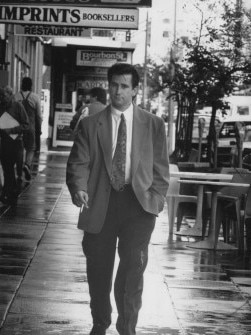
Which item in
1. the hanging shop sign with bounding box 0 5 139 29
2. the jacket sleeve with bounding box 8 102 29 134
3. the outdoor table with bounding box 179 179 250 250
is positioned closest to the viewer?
the outdoor table with bounding box 179 179 250 250

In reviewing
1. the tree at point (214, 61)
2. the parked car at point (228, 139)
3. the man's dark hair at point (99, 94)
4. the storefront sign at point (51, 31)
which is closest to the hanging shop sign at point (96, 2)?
the man's dark hair at point (99, 94)

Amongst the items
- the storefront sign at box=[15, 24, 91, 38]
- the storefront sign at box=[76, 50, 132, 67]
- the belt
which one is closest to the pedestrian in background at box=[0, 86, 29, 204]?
the storefront sign at box=[15, 24, 91, 38]

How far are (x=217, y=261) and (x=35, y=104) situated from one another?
9645 mm

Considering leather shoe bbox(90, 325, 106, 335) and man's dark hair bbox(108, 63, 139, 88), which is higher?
man's dark hair bbox(108, 63, 139, 88)

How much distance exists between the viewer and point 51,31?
20.2 m

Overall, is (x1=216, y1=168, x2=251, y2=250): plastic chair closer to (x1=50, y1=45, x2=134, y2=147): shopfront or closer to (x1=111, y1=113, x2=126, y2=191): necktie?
(x1=111, y1=113, x2=126, y2=191): necktie

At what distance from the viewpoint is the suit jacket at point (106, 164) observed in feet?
21.7

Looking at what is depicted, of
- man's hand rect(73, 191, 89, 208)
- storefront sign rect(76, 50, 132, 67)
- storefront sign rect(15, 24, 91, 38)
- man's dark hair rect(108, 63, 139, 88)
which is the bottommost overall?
man's hand rect(73, 191, 89, 208)

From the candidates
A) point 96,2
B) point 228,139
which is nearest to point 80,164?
point 96,2

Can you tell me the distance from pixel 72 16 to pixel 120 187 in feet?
33.3

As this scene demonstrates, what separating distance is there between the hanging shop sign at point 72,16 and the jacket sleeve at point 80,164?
9472mm

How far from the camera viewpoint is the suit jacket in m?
6.61

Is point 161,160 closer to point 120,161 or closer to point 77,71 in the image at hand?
point 120,161

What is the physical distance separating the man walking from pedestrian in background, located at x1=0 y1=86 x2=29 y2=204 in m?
8.66
